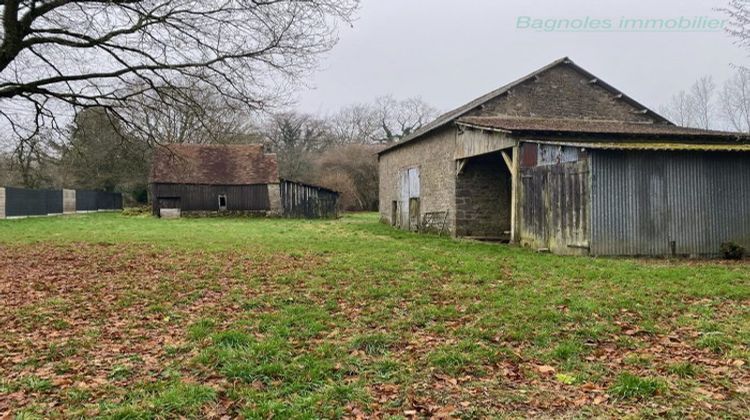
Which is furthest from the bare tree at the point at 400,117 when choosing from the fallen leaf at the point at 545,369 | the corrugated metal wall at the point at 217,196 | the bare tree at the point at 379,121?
the fallen leaf at the point at 545,369

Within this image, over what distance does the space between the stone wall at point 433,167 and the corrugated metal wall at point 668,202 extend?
6719mm

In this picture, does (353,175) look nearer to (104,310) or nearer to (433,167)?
(433,167)

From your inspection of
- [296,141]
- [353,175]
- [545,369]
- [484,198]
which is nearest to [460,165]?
[484,198]

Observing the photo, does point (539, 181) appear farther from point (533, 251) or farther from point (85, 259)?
point (85, 259)

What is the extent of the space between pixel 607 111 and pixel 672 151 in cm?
796

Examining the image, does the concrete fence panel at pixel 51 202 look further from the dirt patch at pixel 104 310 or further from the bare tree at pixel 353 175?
the dirt patch at pixel 104 310

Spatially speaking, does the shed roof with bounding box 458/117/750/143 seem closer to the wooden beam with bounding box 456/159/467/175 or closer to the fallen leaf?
the wooden beam with bounding box 456/159/467/175

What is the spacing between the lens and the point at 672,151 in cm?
1209

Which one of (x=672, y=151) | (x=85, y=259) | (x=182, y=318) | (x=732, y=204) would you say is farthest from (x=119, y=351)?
(x=732, y=204)

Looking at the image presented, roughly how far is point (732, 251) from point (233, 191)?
30.2 meters

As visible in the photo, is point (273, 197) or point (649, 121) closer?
point (649, 121)

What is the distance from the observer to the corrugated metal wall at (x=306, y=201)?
34.2 metres

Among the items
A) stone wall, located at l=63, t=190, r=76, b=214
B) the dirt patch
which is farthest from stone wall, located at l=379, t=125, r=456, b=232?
stone wall, located at l=63, t=190, r=76, b=214

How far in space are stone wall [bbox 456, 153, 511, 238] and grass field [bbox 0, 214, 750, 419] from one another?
25.9 feet
